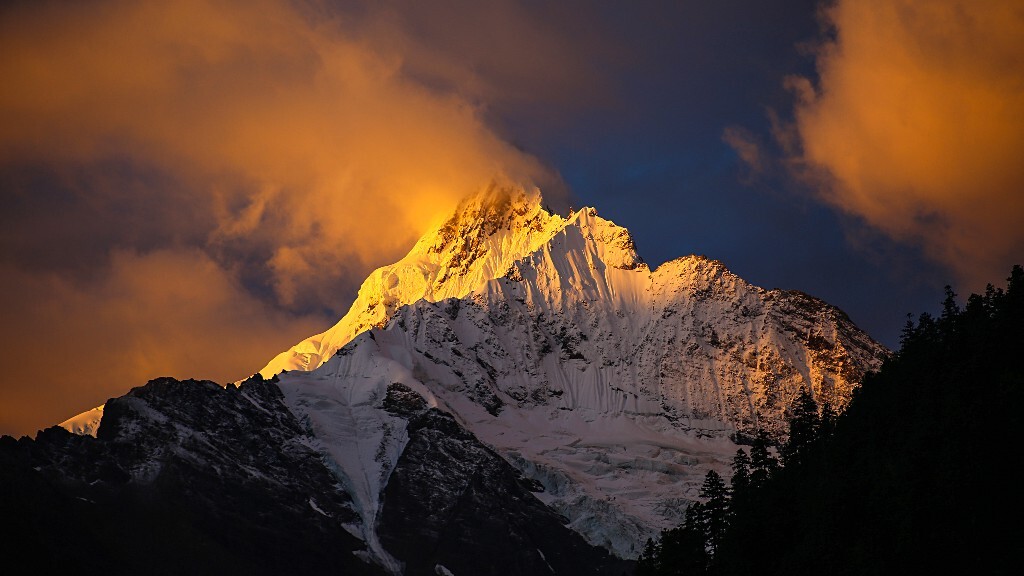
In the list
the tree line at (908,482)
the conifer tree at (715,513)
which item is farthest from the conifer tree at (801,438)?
the conifer tree at (715,513)

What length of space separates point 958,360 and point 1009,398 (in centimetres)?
2283

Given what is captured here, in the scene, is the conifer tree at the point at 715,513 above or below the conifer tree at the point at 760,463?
below

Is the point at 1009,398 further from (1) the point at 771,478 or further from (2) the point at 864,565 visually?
(1) the point at 771,478

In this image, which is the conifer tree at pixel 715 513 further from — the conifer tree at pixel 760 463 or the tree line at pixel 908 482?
the conifer tree at pixel 760 463

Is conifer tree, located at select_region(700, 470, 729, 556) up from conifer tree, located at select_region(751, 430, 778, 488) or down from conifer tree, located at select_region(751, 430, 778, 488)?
down

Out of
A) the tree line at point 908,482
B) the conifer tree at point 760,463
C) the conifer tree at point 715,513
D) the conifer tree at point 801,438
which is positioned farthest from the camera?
the conifer tree at point 801,438

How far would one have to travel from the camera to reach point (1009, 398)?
133500 mm

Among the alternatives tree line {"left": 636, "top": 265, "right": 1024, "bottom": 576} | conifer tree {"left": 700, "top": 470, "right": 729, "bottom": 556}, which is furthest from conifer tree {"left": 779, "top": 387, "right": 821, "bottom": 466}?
conifer tree {"left": 700, "top": 470, "right": 729, "bottom": 556}

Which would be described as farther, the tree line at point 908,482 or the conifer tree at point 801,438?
the conifer tree at point 801,438

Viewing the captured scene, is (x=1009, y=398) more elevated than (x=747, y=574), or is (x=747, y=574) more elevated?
(x=1009, y=398)

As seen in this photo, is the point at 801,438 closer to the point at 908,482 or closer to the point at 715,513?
the point at 715,513

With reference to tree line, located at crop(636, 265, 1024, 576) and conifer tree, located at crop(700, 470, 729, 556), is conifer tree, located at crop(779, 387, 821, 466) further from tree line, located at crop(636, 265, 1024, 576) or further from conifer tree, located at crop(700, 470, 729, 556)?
conifer tree, located at crop(700, 470, 729, 556)

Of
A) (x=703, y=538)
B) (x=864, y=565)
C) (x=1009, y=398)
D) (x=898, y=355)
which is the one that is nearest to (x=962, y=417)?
(x=1009, y=398)

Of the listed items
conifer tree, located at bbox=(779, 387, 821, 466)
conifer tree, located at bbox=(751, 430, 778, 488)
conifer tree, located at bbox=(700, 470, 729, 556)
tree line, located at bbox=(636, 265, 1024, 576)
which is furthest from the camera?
conifer tree, located at bbox=(779, 387, 821, 466)
